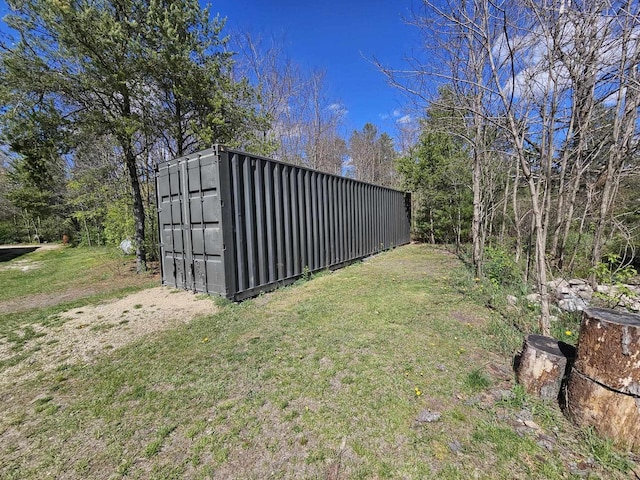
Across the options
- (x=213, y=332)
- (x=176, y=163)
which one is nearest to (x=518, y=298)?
(x=213, y=332)

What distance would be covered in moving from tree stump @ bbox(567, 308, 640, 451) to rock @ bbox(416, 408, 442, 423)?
89 centimetres

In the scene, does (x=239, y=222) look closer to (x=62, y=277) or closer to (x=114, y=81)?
(x=114, y=81)

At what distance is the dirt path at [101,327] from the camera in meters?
2.92

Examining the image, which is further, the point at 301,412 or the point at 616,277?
the point at 616,277

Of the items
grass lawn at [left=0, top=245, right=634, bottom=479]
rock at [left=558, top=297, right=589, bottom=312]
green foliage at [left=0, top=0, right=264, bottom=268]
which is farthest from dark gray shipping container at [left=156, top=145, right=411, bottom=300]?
rock at [left=558, top=297, right=589, bottom=312]

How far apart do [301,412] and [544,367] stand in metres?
1.86

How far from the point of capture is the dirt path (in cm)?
292

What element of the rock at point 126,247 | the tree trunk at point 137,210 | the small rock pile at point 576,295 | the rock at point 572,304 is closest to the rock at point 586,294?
the small rock pile at point 576,295

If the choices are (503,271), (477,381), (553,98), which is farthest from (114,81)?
(503,271)

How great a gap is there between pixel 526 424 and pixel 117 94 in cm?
948

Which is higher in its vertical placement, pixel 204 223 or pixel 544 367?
pixel 204 223

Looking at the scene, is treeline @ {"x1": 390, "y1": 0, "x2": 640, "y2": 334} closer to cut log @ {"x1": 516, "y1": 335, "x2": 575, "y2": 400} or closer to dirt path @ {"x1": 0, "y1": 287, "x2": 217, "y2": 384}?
cut log @ {"x1": 516, "y1": 335, "x2": 575, "y2": 400}

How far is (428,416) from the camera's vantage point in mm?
1953

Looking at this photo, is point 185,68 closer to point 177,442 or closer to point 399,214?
point 177,442
